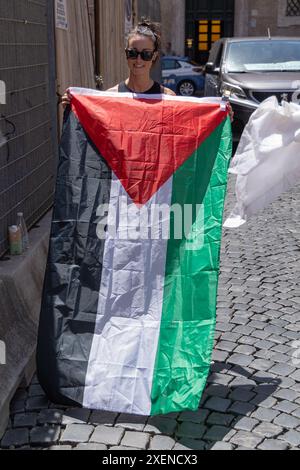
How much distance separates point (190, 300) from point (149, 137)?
2.87 feet

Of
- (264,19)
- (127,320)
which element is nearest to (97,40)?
(127,320)

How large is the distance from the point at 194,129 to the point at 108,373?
1337 mm

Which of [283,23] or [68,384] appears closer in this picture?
[68,384]

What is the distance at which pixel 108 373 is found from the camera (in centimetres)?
370

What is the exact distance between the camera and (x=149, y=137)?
385 centimetres

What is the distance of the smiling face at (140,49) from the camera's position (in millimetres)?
4055

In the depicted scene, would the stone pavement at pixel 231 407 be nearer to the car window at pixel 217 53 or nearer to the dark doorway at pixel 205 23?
Answer: the car window at pixel 217 53

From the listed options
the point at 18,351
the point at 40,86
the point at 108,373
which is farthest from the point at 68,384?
the point at 40,86

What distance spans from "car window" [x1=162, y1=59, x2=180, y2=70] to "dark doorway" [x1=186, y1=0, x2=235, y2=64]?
1067 centimetres

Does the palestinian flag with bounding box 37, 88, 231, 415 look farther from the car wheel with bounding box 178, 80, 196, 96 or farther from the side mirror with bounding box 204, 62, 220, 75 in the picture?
the car wheel with bounding box 178, 80, 196, 96

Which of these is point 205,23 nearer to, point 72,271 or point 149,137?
point 149,137

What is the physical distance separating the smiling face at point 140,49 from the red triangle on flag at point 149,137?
0.28 metres

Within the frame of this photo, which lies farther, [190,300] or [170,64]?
[170,64]
